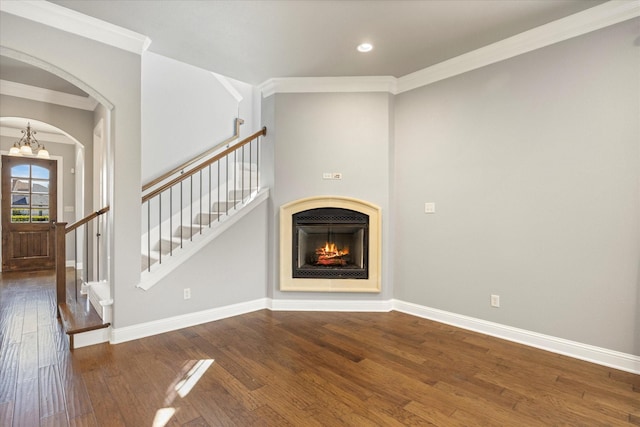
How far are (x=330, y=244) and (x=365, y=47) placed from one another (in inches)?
87.8

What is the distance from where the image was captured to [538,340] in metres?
2.88

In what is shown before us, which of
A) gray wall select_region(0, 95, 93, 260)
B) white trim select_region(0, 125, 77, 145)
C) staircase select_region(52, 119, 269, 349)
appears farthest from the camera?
white trim select_region(0, 125, 77, 145)

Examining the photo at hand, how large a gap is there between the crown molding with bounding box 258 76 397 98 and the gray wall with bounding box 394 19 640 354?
302 mm

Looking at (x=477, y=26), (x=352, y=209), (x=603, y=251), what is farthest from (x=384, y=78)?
(x=603, y=251)

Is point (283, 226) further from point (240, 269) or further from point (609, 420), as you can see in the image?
point (609, 420)

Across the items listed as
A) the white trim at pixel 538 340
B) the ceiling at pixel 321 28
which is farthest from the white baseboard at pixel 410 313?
the ceiling at pixel 321 28

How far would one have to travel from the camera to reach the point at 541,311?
2885 millimetres

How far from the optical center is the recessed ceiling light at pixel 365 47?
3107 millimetres

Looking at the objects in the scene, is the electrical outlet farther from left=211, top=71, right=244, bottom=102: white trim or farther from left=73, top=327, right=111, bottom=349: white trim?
left=211, top=71, right=244, bottom=102: white trim

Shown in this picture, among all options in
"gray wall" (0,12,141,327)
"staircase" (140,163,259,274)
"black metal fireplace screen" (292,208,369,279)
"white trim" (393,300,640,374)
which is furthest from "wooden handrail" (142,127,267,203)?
"white trim" (393,300,640,374)

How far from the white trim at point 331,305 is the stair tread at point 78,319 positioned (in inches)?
69.1

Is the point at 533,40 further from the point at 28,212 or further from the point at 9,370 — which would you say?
the point at 28,212

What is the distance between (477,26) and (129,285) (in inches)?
151

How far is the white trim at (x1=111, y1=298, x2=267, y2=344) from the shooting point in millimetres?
2963
